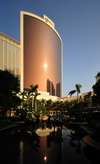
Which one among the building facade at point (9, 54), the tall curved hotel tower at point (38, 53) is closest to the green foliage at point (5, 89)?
the building facade at point (9, 54)

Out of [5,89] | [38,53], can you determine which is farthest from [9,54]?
[5,89]

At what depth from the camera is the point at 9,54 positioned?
6512 cm

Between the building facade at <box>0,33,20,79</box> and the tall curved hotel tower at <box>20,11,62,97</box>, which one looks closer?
the building facade at <box>0,33,20,79</box>

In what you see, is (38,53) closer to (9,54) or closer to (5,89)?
(9,54)

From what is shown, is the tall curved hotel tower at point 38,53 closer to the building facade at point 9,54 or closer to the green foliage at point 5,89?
the building facade at point 9,54

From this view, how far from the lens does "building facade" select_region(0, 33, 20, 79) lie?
61688 millimetres

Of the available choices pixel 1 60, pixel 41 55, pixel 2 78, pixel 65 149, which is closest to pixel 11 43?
pixel 1 60

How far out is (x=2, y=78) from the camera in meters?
17.1

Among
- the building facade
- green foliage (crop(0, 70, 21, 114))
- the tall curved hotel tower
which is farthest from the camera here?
the tall curved hotel tower

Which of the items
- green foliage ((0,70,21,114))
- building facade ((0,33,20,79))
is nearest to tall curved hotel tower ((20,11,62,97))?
building facade ((0,33,20,79))

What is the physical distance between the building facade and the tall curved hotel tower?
3468mm

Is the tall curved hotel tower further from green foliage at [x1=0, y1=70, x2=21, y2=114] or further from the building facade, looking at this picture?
green foliage at [x1=0, y1=70, x2=21, y2=114]

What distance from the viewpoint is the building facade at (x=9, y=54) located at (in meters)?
61.7

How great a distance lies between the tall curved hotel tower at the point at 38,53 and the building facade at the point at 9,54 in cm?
347
